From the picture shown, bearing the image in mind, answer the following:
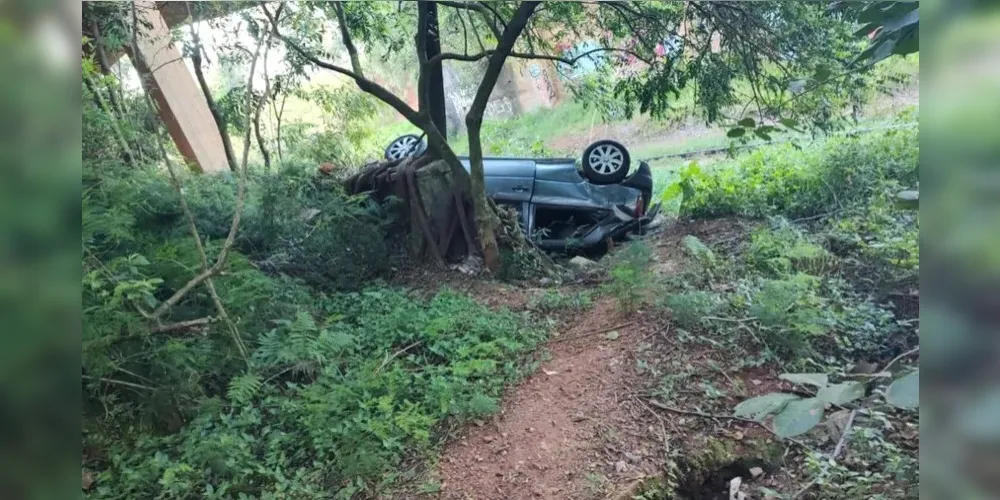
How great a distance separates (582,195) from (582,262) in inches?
Answer: 25.5

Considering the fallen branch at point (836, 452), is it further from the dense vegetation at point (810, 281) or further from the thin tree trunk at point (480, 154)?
the thin tree trunk at point (480, 154)

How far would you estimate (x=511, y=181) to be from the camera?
5.40m

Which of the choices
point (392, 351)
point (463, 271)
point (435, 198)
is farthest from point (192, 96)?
point (392, 351)

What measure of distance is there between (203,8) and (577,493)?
337 centimetres

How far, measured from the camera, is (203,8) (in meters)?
3.53

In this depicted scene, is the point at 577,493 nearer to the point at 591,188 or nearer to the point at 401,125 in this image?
the point at 591,188

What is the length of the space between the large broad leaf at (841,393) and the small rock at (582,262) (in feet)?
12.4

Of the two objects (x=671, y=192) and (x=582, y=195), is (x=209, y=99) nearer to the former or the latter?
(x=582, y=195)

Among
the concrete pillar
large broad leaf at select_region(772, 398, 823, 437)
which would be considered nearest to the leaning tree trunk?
the concrete pillar

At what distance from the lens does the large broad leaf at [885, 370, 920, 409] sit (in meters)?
0.86

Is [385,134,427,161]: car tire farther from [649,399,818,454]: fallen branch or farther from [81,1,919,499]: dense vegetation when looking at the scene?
[649,399,818,454]: fallen branch

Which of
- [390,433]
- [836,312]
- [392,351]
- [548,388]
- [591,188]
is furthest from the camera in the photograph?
[591,188]

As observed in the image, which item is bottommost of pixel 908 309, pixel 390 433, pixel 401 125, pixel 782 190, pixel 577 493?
pixel 577 493

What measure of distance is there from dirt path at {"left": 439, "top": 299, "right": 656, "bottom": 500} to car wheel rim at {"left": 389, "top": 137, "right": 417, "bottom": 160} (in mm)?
3028
